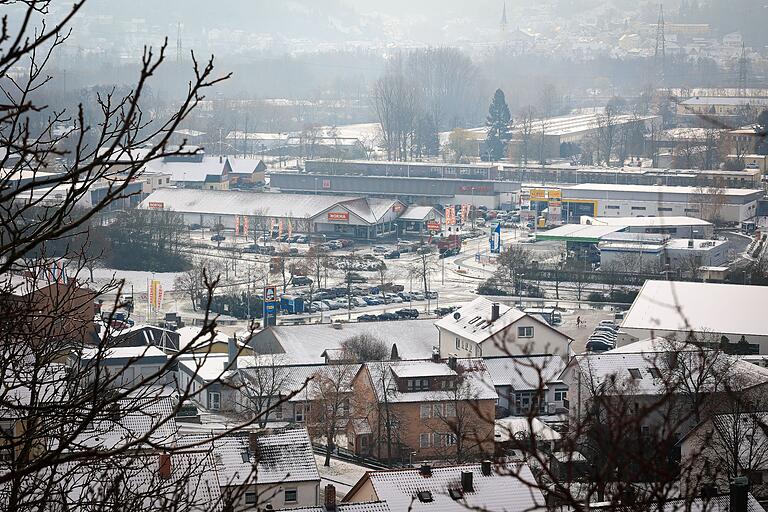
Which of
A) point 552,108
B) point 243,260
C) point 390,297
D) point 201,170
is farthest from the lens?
point 552,108

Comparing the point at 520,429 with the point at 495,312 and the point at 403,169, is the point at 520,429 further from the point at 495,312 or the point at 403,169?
the point at 403,169

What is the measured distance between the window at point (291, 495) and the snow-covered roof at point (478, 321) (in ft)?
9.34

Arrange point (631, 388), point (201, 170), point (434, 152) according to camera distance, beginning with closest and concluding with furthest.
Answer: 1. point (631, 388)
2. point (201, 170)
3. point (434, 152)

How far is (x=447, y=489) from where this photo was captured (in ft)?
12.8

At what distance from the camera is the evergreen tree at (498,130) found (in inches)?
808

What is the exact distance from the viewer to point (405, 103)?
72.8 ft

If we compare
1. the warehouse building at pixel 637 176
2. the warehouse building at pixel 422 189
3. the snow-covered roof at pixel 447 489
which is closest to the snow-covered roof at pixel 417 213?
the warehouse building at pixel 422 189

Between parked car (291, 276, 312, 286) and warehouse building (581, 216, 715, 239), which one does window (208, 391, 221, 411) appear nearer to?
parked car (291, 276, 312, 286)

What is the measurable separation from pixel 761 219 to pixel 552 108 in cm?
1357

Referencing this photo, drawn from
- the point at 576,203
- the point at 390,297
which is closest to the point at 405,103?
the point at 576,203

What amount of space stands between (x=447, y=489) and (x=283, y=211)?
10069mm

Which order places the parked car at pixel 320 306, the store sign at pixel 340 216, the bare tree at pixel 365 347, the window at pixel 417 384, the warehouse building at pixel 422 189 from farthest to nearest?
the warehouse building at pixel 422 189, the store sign at pixel 340 216, the parked car at pixel 320 306, the bare tree at pixel 365 347, the window at pixel 417 384

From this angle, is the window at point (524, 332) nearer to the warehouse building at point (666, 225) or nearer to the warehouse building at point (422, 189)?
the warehouse building at point (666, 225)

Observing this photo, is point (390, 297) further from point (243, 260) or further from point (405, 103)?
point (405, 103)
